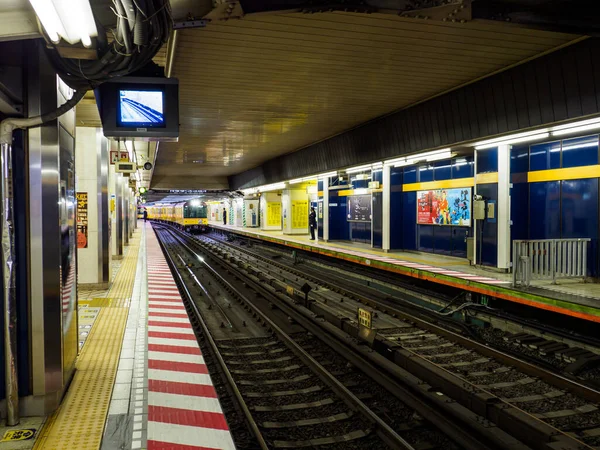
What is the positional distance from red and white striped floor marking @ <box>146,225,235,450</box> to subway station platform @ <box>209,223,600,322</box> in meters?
5.53

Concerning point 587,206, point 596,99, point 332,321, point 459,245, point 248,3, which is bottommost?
point 332,321

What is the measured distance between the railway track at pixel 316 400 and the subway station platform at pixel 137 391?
0.52 meters

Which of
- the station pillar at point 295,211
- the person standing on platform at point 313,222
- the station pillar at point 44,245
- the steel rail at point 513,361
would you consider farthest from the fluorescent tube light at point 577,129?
the station pillar at point 295,211

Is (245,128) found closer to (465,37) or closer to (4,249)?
(465,37)

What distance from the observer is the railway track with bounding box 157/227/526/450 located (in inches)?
174

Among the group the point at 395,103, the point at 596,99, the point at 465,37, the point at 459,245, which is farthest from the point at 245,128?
the point at 596,99

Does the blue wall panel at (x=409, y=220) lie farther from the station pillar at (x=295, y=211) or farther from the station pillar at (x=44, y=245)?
the station pillar at (x=44, y=245)

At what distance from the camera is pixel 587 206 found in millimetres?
9609

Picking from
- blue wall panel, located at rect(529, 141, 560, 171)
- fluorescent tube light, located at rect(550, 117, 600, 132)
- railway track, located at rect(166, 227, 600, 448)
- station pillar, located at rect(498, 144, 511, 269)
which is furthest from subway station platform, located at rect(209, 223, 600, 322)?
fluorescent tube light, located at rect(550, 117, 600, 132)

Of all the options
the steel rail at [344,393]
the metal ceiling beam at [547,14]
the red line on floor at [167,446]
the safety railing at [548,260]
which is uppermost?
the metal ceiling beam at [547,14]

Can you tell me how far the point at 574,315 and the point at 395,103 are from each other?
240 inches

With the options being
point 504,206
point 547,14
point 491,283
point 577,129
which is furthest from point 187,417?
point 504,206

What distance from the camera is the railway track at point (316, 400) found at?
4.41 metres

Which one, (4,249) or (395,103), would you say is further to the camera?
(395,103)
